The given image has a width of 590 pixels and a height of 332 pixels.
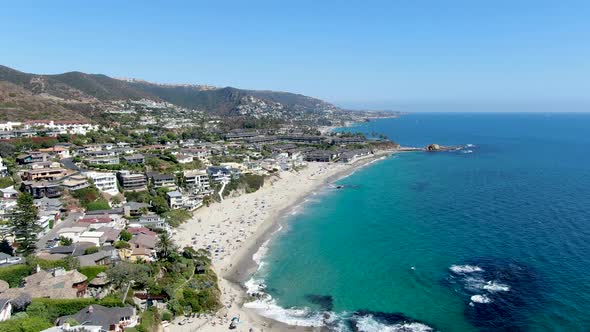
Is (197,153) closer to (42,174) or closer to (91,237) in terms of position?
(42,174)

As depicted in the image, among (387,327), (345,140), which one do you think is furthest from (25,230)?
(345,140)

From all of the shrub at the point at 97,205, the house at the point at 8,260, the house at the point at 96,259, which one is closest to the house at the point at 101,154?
the shrub at the point at 97,205

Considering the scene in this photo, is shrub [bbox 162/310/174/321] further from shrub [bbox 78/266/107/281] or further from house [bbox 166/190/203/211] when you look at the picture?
house [bbox 166/190/203/211]

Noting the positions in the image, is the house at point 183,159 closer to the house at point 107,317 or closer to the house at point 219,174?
the house at point 219,174

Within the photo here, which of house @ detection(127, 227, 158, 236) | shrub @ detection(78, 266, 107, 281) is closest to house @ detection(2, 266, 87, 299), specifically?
shrub @ detection(78, 266, 107, 281)

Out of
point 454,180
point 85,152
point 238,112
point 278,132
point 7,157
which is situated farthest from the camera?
point 238,112

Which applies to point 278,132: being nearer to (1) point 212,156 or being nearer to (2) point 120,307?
(1) point 212,156

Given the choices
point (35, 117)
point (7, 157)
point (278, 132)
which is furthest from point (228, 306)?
point (278, 132)
